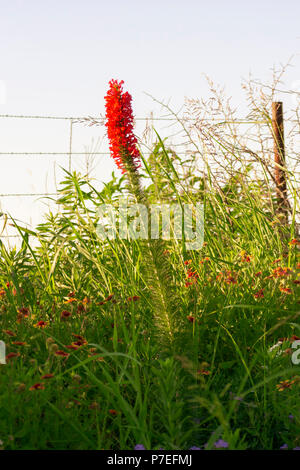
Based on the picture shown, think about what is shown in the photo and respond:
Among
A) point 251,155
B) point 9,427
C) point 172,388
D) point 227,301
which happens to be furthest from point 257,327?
point 251,155

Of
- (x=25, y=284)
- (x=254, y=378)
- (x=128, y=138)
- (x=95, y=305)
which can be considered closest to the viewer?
(x=128, y=138)

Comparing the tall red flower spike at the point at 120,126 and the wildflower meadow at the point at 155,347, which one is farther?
the tall red flower spike at the point at 120,126

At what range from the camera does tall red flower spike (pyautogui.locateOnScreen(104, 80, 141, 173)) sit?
6.83 ft

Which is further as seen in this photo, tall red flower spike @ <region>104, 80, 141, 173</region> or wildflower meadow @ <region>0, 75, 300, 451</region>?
tall red flower spike @ <region>104, 80, 141, 173</region>

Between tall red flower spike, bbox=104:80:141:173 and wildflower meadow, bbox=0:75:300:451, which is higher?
tall red flower spike, bbox=104:80:141:173

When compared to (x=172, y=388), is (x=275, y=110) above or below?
above

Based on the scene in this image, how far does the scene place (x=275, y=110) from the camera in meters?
6.40

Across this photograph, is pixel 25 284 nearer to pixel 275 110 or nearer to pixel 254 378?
pixel 254 378

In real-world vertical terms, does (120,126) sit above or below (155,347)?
above

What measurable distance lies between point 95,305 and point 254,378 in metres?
1.01

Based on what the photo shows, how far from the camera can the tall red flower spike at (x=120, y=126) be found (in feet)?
6.83

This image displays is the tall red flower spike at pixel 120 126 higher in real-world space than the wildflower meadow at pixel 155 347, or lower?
higher

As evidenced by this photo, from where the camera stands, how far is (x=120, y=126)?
2098 mm
